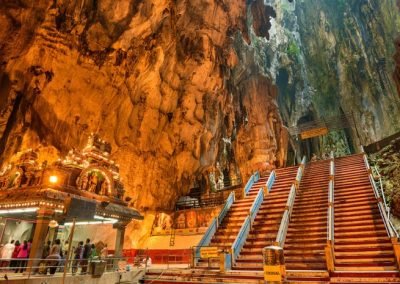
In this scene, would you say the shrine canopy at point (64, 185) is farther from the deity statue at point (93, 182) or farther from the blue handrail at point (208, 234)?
the blue handrail at point (208, 234)

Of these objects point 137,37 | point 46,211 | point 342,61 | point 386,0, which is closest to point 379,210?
point 46,211

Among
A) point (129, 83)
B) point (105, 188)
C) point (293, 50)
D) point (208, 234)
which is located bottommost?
point (208, 234)

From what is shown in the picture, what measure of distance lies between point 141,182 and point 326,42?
32.3 metres

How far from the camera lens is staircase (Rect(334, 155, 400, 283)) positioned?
7.52m

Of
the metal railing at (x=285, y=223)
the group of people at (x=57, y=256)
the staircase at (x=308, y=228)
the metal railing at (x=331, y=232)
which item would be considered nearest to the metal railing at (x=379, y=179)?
the metal railing at (x=331, y=232)

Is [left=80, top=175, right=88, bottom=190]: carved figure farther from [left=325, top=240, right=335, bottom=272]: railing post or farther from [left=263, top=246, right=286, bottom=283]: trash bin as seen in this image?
[left=325, top=240, right=335, bottom=272]: railing post

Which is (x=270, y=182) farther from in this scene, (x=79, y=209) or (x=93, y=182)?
(x=79, y=209)

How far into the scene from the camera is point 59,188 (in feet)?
29.8

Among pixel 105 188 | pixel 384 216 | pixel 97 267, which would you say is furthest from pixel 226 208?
pixel 97 267

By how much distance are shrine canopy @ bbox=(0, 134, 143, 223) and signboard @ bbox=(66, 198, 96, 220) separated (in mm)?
1691

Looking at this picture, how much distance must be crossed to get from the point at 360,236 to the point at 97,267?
822 cm

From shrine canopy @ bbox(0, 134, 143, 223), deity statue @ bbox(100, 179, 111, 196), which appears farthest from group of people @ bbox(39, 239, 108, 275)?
deity statue @ bbox(100, 179, 111, 196)

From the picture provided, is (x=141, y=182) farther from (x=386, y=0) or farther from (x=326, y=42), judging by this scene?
(x=326, y=42)

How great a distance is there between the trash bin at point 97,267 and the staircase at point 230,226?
3455 millimetres
